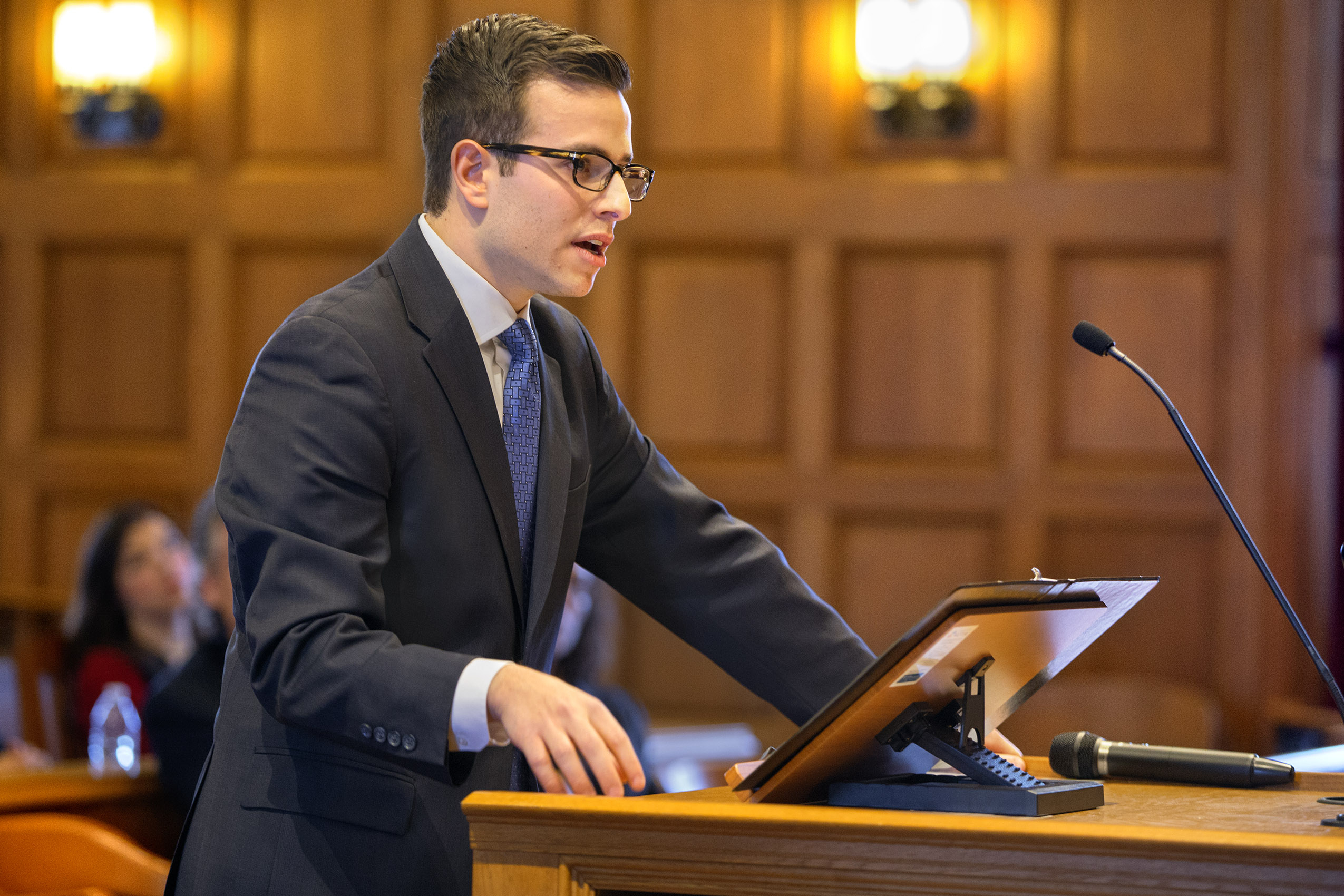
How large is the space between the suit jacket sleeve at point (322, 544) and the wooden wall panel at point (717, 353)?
10.4 ft

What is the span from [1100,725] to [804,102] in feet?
6.99

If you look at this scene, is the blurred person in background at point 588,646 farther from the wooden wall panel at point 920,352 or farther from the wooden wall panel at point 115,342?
the wooden wall panel at point 115,342

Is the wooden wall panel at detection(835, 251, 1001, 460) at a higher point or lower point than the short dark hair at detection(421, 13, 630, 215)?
lower

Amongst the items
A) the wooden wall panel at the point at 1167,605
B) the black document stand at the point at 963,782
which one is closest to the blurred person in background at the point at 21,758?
the black document stand at the point at 963,782

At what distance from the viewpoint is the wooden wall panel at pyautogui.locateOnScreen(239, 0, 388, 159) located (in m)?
4.77

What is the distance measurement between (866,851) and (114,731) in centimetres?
308

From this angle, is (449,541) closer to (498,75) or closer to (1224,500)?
(498,75)

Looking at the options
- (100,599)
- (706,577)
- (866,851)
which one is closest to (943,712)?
(866,851)

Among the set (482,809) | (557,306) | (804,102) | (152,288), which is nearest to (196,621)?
(152,288)

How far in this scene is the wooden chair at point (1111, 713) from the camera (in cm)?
418

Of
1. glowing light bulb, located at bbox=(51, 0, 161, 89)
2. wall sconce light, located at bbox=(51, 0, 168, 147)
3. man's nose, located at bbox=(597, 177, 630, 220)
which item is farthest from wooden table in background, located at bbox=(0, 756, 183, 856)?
glowing light bulb, located at bbox=(51, 0, 161, 89)

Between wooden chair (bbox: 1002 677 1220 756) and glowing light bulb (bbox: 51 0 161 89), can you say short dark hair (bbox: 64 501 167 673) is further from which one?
wooden chair (bbox: 1002 677 1220 756)

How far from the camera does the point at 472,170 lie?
5.36 ft

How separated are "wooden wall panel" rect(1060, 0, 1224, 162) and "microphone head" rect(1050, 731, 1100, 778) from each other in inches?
129
